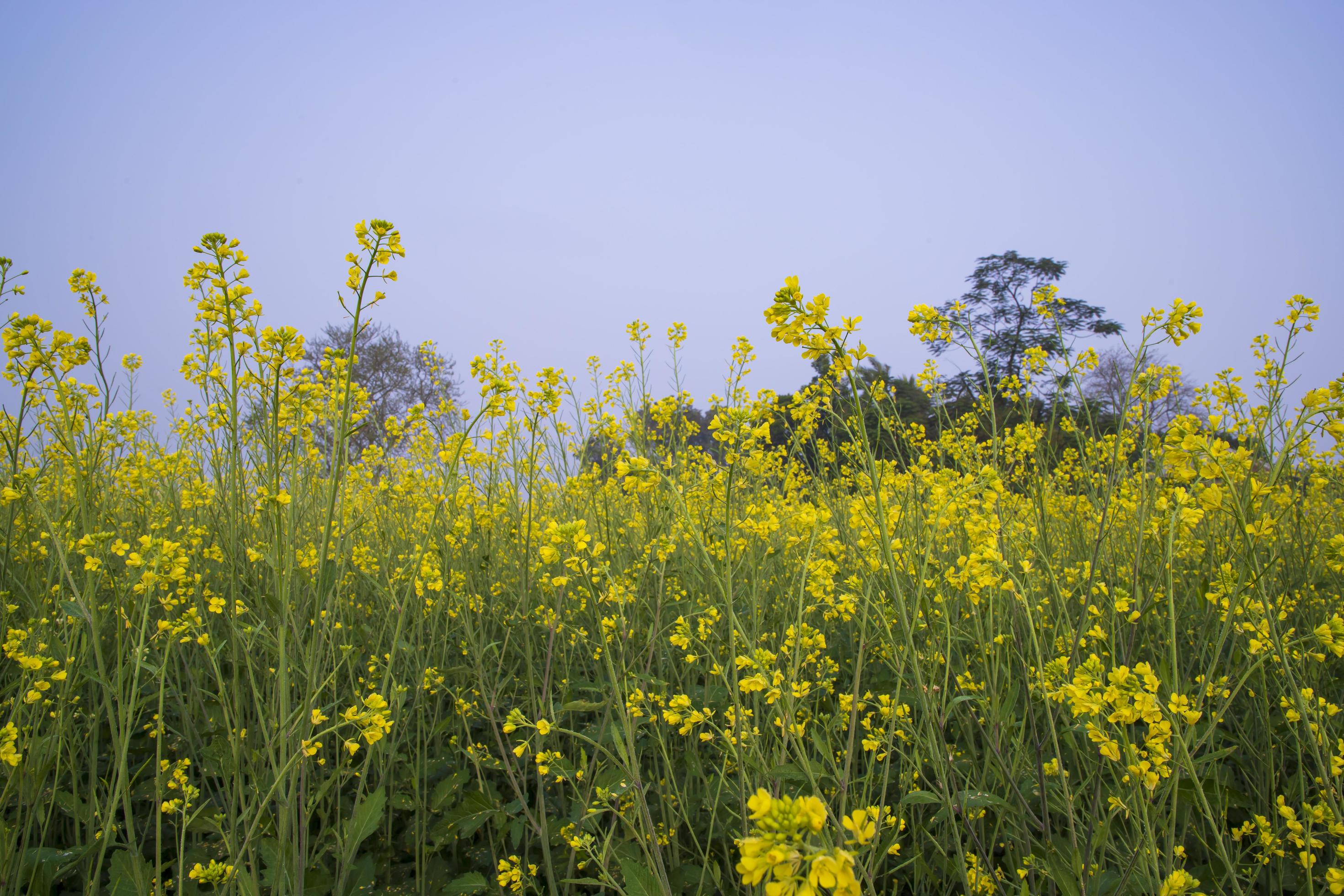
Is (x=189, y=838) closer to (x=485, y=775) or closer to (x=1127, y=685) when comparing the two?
(x=485, y=775)

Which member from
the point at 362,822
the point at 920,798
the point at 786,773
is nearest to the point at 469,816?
the point at 362,822

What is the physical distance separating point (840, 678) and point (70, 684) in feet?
8.22

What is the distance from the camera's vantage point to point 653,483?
1.66 metres

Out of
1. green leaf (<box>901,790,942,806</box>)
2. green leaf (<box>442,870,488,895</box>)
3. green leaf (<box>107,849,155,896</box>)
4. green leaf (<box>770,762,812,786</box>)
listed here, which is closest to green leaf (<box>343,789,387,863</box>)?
green leaf (<box>442,870,488,895</box>)

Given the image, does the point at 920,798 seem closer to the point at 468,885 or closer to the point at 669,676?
the point at 468,885

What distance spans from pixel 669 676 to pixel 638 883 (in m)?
1.50

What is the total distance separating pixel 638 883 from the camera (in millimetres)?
1229

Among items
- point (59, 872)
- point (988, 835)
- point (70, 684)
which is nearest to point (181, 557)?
point (70, 684)

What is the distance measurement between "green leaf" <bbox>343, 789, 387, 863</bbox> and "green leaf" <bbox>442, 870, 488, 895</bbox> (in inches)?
11.0

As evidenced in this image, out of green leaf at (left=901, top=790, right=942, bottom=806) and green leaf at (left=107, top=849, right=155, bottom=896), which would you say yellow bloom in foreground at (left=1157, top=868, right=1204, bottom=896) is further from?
green leaf at (left=107, top=849, right=155, bottom=896)

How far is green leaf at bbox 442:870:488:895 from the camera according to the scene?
5.08 ft

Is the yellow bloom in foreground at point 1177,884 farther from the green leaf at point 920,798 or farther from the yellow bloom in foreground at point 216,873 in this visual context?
the yellow bloom in foreground at point 216,873

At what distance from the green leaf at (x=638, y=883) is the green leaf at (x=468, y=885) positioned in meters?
0.53

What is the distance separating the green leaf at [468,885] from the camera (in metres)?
1.55
